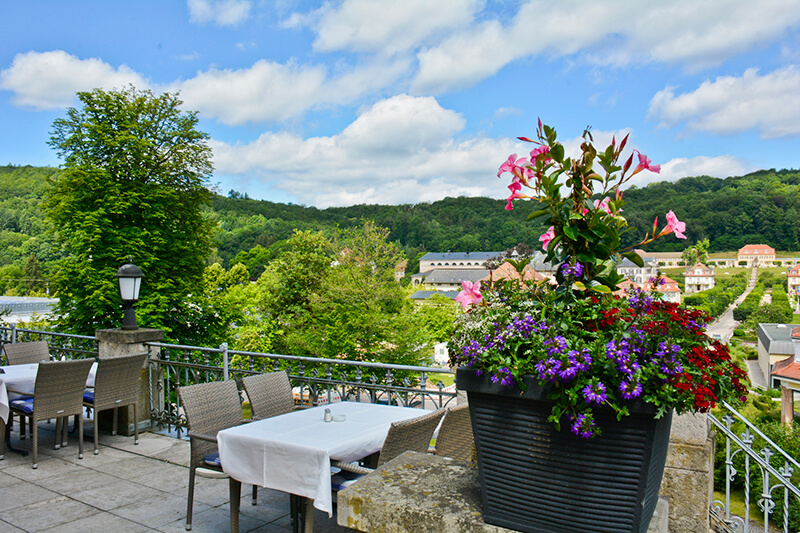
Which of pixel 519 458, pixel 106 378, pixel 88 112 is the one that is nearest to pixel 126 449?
pixel 106 378

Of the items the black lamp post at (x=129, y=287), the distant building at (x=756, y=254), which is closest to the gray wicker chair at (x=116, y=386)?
the black lamp post at (x=129, y=287)

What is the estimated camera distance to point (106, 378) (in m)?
4.90

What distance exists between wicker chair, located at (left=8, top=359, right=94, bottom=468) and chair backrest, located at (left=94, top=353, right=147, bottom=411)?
0.13 m

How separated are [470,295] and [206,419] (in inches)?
105

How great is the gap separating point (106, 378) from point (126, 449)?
78 centimetres

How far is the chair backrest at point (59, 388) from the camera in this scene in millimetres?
4484

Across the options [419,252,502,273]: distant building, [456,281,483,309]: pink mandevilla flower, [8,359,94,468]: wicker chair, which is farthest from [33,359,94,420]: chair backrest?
[419,252,502,273]: distant building

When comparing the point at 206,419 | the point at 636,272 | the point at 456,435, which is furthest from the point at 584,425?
the point at 206,419

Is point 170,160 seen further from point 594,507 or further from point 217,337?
point 594,507

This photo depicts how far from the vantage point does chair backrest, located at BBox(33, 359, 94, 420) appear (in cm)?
448

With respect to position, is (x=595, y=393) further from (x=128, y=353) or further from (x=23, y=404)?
(x=128, y=353)

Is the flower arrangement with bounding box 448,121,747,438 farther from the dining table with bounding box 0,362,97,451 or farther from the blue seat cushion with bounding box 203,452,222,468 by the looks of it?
the dining table with bounding box 0,362,97,451

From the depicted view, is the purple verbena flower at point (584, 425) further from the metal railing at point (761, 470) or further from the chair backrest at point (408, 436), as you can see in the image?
the metal railing at point (761, 470)

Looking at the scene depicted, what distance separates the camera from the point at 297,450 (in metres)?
2.67
